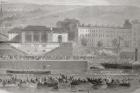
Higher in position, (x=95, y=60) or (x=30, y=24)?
(x=30, y=24)

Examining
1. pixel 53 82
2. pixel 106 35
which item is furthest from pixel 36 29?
pixel 106 35

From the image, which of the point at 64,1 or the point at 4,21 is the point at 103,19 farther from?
the point at 4,21

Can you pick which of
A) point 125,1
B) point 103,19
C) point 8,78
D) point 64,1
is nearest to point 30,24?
point 64,1

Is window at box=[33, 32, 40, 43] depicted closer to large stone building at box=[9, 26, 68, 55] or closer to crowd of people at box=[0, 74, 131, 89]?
large stone building at box=[9, 26, 68, 55]

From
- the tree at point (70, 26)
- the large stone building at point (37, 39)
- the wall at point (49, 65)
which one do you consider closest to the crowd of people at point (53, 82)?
the wall at point (49, 65)

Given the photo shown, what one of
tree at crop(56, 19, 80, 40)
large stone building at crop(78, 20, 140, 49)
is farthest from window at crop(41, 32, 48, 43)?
large stone building at crop(78, 20, 140, 49)

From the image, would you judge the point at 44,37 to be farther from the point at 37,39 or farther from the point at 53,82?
the point at 53,82
